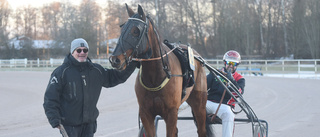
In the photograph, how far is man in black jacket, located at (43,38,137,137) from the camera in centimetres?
347

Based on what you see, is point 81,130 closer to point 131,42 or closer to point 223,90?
point 131,42

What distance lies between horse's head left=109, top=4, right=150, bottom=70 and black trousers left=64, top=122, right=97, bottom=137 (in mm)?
647

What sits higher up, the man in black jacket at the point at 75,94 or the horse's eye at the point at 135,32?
the horse's eye at the point at 135,32

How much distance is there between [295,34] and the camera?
33.2 meters

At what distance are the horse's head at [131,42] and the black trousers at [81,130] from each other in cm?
65

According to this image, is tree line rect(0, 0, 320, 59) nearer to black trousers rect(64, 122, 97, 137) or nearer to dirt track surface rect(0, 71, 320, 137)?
dirt track surface rect(0, 71, 320, 137)

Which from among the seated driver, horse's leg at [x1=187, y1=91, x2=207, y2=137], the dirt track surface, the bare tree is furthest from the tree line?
horse's leg at [x1=187, y1=91, x2=207, y2=137]

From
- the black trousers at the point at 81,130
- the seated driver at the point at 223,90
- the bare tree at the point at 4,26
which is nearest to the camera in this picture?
the black trousers at the point at 81,130

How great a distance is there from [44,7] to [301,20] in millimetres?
41408

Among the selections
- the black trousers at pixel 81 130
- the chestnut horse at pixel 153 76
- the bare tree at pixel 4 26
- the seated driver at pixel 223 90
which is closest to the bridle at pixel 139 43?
the chestnut horse at pixel 153 76

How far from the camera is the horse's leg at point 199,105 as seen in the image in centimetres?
483

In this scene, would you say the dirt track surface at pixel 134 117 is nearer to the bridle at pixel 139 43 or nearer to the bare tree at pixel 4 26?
the bridle at pixel 139 43

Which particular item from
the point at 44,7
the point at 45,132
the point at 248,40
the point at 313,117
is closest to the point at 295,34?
the point at 248,40

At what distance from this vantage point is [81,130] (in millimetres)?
3633
